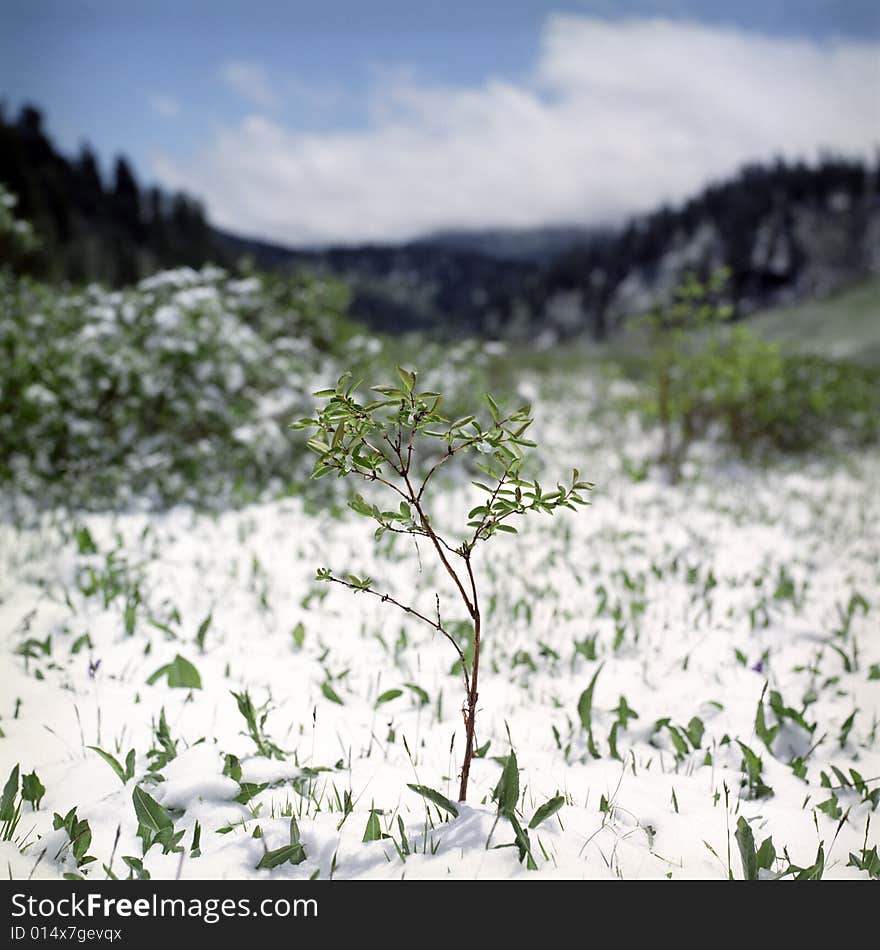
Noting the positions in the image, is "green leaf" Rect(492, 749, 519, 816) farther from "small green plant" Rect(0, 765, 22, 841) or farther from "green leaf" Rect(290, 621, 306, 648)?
"green leaf" Rect(290, 621, 306, 648)

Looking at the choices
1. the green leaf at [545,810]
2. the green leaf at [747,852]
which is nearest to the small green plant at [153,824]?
the green leaf at [545,810]

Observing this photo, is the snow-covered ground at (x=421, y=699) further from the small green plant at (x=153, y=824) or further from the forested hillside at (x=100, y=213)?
the forested hillside at (x=100, y=213)

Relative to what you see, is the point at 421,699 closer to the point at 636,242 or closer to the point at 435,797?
the point at 435,797

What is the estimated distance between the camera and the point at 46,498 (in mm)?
5652

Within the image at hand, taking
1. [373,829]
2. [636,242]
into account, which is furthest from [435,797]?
[636,242]

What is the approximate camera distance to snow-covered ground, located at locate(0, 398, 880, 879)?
1961 mm

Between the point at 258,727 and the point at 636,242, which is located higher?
the point at 636,242

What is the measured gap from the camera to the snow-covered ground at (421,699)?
1961 millimetres

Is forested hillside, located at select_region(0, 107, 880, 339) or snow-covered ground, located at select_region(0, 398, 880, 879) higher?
forested hillside, located at select_region(0, 107, 880, 339)

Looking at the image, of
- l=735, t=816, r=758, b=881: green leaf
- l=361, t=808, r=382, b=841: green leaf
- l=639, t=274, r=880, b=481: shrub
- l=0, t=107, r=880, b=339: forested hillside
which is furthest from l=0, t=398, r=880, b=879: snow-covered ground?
l=0, t=107, r=880, b=339: forested hillside

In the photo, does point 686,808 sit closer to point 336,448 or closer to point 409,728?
point 409,728

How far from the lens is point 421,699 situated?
292 centimetres

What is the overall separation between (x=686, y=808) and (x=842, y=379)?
40.2ft
